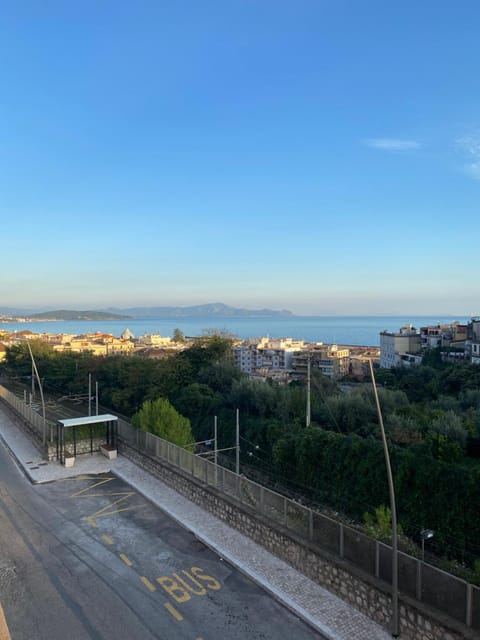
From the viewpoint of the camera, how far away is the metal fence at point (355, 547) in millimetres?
7066

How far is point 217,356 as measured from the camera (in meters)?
42.3

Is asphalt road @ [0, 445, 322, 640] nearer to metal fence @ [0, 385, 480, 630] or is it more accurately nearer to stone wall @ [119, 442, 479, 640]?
stone wall @ [119, 442, 479, 640]

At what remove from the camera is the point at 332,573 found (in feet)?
29.2

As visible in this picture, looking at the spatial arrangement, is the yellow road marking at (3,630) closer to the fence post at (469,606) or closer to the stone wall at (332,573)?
the stone wall at (332,573)

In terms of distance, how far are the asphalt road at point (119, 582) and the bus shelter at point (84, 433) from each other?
14.3 feet

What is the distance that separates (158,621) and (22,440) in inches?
682

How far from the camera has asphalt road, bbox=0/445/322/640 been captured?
7.85m

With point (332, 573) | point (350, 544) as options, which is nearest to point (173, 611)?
point (332, 573)

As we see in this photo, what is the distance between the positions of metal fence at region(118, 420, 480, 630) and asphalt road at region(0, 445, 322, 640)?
1.56 metres

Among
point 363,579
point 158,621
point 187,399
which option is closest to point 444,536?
point 363,579

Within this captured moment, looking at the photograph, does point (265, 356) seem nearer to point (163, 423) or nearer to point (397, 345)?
point (397, 345)

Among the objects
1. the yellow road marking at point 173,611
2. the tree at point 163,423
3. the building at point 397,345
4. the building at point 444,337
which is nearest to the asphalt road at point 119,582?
the yellow road marking at point 173,611

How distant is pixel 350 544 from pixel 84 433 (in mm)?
13863

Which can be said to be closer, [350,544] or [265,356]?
[350,544]
